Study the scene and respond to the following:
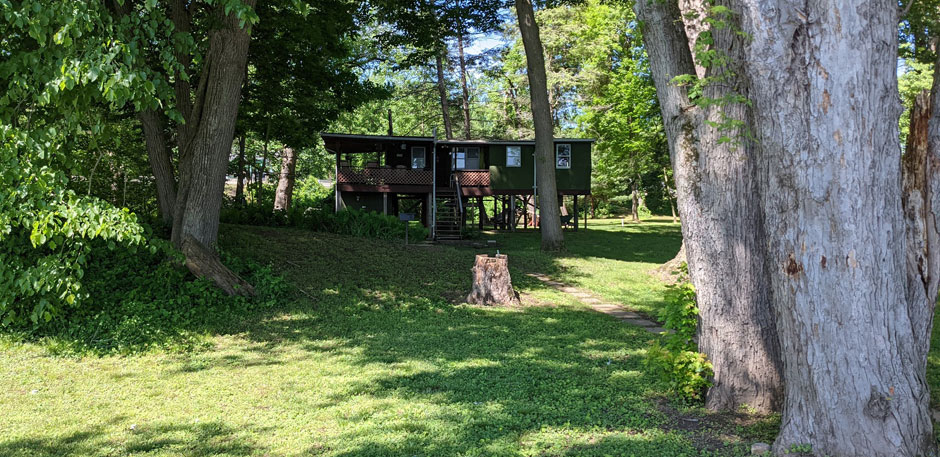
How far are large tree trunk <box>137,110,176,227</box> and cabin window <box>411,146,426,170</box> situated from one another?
17514mm

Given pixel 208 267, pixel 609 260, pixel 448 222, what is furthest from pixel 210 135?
pixel 448 222

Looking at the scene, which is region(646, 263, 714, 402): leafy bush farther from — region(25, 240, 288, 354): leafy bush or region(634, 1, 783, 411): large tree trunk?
region(25, 240, 288, 354): leafy bush

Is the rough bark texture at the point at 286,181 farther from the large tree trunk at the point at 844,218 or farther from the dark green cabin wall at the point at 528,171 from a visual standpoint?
the large tree trunk at the point at 844,218

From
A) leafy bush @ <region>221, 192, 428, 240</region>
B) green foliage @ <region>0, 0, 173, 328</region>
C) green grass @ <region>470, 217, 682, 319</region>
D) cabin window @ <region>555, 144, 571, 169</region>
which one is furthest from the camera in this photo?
cabin window @ <region>555, 144, 571, 169</region>

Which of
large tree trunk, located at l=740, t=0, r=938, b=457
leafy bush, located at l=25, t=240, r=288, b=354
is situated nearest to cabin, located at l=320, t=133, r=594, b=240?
leafy bush, located at l=25, t=240, r=288, b=354

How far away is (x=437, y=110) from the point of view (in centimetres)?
4047

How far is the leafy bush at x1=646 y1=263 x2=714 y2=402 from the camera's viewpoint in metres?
4.91

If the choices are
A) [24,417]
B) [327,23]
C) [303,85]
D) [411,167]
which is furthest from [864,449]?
[411,167]

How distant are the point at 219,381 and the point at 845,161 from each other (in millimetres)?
5633

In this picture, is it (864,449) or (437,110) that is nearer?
(864,449)

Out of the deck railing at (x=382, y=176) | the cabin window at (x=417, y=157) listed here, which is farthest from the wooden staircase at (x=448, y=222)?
the cabin window at (x=417, y=157)

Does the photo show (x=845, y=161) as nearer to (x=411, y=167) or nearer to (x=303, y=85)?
(x=303, y=85)

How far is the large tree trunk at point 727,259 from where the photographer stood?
4727mm

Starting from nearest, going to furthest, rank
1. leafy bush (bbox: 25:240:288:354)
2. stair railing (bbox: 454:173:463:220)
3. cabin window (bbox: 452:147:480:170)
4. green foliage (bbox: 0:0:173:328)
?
1. green foliage (bbox: 0:0:173:328)
2. leafy bush (bbox: 25:240:288:354)
3. stair railing (bbox: 454:173:463:220)
4. cabin window (bbox: 452:147:480:170)
